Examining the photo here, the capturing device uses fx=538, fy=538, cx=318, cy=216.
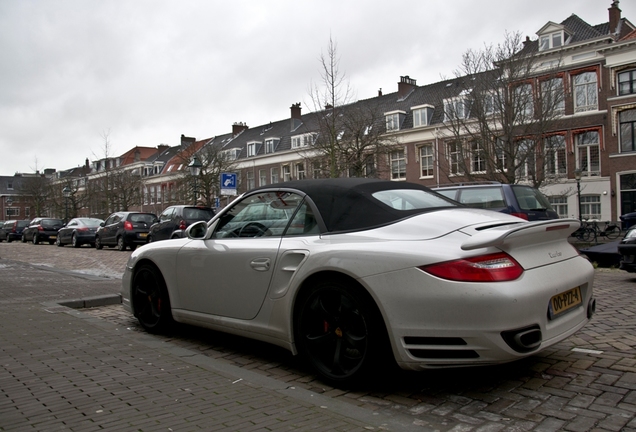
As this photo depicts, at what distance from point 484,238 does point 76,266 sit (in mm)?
13701

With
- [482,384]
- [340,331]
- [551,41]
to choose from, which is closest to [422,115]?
[551,41]

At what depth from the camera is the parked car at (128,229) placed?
21109 mm

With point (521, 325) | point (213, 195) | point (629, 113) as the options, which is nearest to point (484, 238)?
point (521, 325)

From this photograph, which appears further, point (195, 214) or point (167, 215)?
point (167, 215)

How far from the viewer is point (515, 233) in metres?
3.28

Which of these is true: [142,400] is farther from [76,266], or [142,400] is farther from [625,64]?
[625,64]

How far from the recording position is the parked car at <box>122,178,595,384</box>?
10.4ft

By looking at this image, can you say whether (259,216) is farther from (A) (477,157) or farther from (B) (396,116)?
(B) (396,116)

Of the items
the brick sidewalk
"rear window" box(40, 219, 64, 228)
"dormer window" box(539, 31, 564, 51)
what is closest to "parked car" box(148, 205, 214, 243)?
the brick sidewalk

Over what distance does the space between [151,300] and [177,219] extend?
12868mm

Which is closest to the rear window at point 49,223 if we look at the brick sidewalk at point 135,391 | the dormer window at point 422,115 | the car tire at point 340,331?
the dormer window at point 422,115

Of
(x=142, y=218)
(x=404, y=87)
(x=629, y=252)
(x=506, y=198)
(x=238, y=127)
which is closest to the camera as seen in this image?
(x=629, y=252)

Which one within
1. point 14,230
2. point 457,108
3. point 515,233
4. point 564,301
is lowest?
point 564,301

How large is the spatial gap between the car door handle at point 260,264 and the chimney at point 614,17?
38670 millimetres
